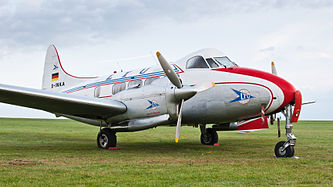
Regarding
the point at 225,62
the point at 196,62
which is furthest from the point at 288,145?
the point at 196,62

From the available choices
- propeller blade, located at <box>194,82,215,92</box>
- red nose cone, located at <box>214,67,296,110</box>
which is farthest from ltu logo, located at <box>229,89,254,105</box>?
propeller blade, located at <box>194,82,215,92</box>

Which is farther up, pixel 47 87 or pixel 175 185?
pixel 47 87

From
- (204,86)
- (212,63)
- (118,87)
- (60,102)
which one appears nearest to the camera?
(204,86)

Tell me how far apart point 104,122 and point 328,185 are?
374 inches

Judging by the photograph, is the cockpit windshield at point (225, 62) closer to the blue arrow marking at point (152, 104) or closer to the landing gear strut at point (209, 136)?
the blue arrow marking at point (152, 104)

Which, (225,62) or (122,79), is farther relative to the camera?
(122,79)

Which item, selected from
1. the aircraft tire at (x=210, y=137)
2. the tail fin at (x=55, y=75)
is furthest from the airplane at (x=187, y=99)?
the tail fin at (x=55, y=75)

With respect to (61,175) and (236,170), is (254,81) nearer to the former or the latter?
(236,170)

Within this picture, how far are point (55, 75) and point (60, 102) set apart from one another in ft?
24.7

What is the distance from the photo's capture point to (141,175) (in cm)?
634

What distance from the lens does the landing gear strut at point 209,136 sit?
14.0 metres

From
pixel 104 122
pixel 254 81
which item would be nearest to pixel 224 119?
pixel 254 81

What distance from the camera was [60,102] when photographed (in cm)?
1086

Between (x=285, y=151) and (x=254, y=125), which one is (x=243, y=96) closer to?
(x=285, y=151)
